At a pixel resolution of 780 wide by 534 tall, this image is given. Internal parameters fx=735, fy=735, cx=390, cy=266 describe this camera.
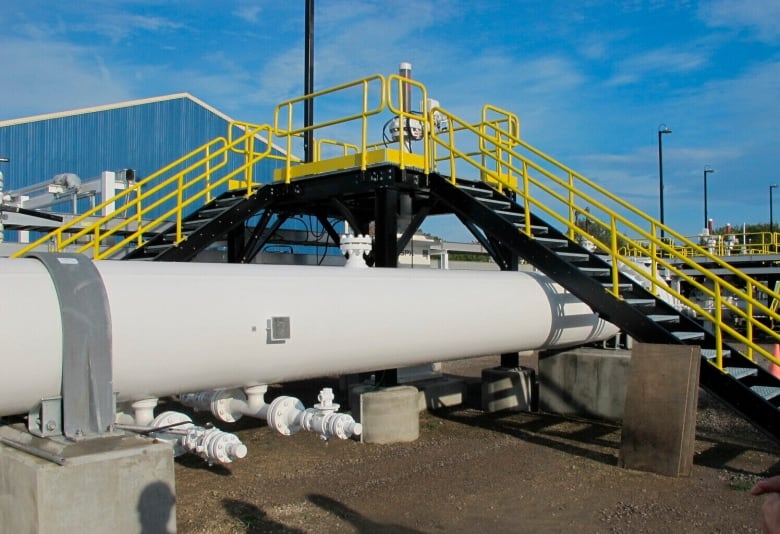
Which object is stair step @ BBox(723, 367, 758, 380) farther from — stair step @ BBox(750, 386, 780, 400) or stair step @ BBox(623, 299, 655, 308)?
stair step @ BBox(623, 299, 655, 308)

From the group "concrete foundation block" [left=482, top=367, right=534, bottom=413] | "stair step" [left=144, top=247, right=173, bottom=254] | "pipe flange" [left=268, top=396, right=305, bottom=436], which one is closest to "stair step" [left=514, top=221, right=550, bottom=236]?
"concrete foundation block" [left=482, top=367, right=534, bottom=413]

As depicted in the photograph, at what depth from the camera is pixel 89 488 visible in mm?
3971

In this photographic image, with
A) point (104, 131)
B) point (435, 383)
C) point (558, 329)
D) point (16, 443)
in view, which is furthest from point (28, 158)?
point (16, 443)

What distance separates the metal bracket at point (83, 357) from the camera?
15.2ft

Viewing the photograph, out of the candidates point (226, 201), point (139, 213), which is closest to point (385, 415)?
point (139, 213)

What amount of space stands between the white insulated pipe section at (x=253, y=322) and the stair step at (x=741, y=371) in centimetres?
217

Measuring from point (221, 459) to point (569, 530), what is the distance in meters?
2.91

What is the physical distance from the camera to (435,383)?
12.0 metres

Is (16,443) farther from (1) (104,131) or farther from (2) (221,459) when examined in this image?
(1) (104,131)

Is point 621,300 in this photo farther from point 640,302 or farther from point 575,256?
point 575,256

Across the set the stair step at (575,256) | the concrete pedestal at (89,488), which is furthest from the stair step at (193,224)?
the concrete pedestal at (89,488)

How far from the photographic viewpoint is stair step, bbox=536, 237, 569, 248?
356 inches

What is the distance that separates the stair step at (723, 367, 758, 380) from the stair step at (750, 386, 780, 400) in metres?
0.15

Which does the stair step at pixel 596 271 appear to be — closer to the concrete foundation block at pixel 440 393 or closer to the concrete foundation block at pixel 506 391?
the concrete foundation block at pixel 506 391
